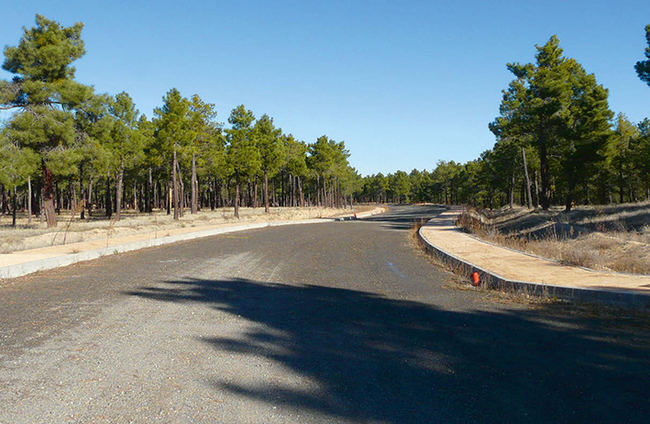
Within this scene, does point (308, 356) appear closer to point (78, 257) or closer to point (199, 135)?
point (78, 257)

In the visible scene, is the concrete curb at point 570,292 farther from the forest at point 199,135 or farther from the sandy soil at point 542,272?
the forest at point 199,135

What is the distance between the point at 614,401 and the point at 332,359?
2.59 meters

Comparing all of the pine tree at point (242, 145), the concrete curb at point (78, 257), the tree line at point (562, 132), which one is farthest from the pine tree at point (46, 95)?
the tree line at point (562, 132)

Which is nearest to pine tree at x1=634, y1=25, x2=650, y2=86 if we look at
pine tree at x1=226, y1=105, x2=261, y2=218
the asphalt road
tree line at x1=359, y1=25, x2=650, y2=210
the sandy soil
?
tree line at x1=359, y1=25, x2=650, y2=210

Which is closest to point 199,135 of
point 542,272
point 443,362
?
point 542,272

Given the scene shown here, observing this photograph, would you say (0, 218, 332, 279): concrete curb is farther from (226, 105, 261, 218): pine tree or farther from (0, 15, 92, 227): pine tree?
(226, 105, 261, 218): pine tree

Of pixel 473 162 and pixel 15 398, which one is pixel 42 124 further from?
pixel 473 162

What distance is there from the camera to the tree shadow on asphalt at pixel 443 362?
3461 millimetres

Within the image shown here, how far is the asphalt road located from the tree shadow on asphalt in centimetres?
2

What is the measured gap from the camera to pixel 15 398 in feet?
12.0

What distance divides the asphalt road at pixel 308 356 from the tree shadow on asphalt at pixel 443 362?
0.02 metres

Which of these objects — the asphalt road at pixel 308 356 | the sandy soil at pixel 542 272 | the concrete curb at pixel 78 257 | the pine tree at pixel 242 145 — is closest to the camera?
the asphalt road at pixel 308 356

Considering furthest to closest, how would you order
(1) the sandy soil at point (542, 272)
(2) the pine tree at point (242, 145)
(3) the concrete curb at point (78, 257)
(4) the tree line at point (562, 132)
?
(2) the pine tree at point (242, 145), (4) the tree line at point (562, 132), (3) the concrete curb at point (78, 257), (1) the sandy soil at point (542, 272)

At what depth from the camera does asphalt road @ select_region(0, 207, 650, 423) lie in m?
3.46
